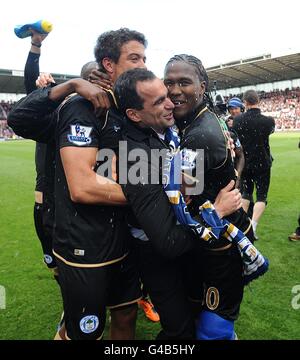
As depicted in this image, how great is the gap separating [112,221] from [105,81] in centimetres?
99

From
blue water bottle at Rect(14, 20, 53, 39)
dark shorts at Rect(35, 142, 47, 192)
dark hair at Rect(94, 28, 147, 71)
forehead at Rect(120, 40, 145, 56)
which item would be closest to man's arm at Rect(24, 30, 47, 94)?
blue water bottle at Rect(14, 20, 53, 39)

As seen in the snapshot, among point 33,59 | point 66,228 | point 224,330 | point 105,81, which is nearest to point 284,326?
point 224,330

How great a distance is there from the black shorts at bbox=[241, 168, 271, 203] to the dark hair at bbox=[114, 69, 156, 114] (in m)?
4.59

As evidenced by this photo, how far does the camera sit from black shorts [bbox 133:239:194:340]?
2.44 meters

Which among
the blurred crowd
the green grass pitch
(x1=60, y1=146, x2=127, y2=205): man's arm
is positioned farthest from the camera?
the blurred crowd

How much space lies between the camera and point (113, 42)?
2740 millimetres

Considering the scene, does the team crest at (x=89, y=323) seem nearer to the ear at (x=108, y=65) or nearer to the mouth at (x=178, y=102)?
the mouth at (x=178, y=102)

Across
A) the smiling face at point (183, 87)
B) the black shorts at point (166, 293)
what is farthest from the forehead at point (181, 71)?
the black shorts at point (166, 293)

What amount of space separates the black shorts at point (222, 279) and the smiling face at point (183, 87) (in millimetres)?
962

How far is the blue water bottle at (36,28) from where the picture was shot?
3.11 m

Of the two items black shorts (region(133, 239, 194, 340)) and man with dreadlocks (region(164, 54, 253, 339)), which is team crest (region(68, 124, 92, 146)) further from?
black shorts (region(133, 239, 194, 340))

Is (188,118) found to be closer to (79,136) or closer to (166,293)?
(79,136)

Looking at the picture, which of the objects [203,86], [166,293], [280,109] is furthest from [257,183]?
[280,109]
